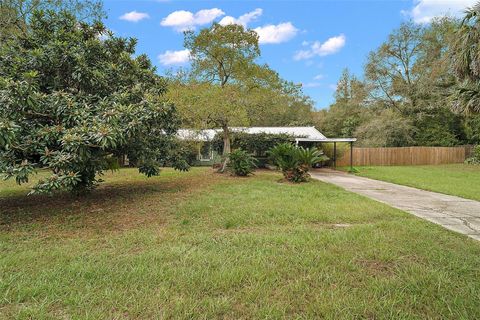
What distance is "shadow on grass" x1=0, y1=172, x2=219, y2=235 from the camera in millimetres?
4539

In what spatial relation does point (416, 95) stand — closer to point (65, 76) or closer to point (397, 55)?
point (397, 55)

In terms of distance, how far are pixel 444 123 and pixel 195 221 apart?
27.5 meters

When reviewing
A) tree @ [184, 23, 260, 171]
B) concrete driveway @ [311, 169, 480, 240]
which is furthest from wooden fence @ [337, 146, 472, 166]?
concrete driveway @ [311, 169, 480, 240]

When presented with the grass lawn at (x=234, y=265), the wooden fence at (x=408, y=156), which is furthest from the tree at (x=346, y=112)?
the grass lawn at (x=234, y=265)

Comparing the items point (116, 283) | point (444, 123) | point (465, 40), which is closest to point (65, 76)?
point (116, 283)

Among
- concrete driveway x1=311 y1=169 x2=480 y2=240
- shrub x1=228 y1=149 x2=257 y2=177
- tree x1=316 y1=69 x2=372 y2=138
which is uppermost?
tree x1=316 y1=69 x2=372 y2=138

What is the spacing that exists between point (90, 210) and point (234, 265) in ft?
12.6

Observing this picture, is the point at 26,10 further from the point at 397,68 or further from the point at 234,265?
the point at 397,68

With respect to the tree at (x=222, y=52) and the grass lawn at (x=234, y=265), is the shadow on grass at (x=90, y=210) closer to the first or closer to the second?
the grass lawn at (x=234, y=265)

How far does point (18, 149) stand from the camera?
4785mm

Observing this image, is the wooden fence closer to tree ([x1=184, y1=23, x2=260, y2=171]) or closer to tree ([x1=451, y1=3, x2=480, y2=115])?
tree ([x1=451, y1=3, x2=480, y2=115])

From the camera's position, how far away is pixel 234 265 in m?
2.94

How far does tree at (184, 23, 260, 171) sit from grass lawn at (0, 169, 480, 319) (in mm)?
10036

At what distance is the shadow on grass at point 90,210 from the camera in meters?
4.54
